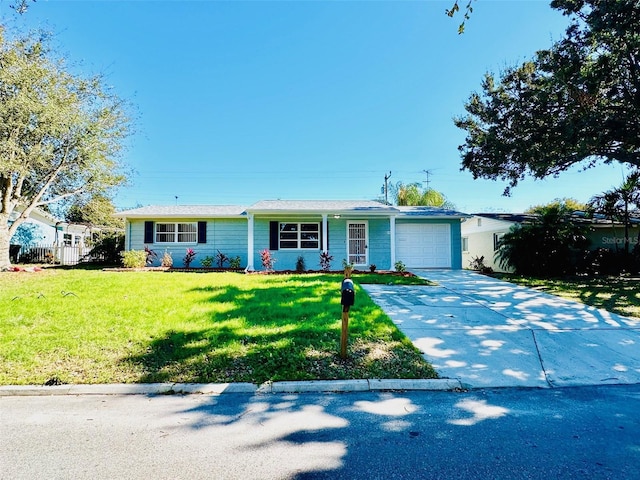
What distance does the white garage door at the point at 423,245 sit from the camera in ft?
57.1

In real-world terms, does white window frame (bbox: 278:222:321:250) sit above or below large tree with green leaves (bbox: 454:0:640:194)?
below

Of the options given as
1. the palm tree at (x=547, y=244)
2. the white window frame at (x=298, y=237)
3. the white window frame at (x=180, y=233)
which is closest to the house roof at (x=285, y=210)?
the white window frame at (x=180, y=233)

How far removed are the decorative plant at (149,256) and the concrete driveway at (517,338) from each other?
38.7 ft

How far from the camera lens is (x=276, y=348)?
5.00 metres

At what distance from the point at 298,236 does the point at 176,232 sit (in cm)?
603

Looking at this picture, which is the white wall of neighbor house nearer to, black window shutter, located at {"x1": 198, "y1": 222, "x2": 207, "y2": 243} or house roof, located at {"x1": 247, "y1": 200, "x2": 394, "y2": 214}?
house roof, located at {"x1": 247, "y1": 200, "x2": 394, "y2": 214}

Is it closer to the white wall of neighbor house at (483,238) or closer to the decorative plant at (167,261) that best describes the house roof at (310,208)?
the decorative plant at (167,261)

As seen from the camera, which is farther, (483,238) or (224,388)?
(483,238)

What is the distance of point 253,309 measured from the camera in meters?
6.83

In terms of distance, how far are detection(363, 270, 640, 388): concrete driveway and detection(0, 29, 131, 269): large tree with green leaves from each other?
13.7m

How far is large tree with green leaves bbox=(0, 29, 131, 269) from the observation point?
12.8 metres

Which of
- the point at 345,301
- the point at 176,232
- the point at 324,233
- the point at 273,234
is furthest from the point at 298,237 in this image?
the point at 345,301

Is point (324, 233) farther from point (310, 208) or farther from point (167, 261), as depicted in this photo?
point (167, 261)

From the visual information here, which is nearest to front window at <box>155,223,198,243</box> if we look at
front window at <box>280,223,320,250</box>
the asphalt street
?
front window at <box>280,223,320,250</box>
